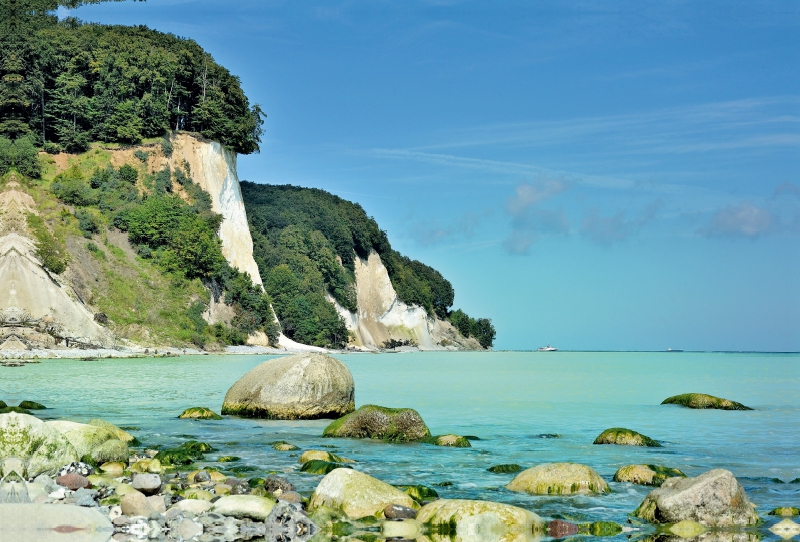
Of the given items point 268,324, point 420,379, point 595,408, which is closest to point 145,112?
→ point 268,324

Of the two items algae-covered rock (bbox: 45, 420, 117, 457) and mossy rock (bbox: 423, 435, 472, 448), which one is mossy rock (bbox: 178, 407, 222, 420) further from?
algae-covered rock (bbox: 45, 420, 117, 457)

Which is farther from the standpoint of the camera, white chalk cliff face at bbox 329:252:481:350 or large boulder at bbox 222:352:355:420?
white chalk cliff face at bbox 329:252:481:350

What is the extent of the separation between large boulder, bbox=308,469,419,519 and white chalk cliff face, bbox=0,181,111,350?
145 feet

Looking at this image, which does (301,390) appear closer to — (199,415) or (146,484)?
(199,415)

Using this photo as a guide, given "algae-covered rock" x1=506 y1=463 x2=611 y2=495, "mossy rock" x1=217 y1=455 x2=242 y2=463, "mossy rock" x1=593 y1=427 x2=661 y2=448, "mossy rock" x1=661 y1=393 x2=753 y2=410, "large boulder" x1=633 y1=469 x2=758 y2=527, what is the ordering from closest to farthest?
"large boulder" x1=633 y1=469 x2=758 y2=527 → "algae-covered rock" x1=506 y1=463 x2=611 y2=495 → "mossy rock" x1=217 y1=455 x2=242 y2=463 → "mossy rock" x1=593 y1=427 x2=661 y2=448 → "mossy rock" x1=661 y1=393 x2=753 y2=410

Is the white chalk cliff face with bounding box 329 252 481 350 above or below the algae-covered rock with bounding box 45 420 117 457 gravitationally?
above

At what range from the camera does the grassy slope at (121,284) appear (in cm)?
7075

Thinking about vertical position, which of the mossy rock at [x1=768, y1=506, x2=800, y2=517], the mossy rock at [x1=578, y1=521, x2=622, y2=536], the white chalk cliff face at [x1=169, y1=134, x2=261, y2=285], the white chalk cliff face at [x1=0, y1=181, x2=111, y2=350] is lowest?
the mossy rock at [x1=578, y1=521, x2=622, y2=536]

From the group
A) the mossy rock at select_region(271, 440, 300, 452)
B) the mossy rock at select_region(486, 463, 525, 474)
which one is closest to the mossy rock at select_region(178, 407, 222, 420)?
the mossy rock at select_region(271, 440, 300, 452)

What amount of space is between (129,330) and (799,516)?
6689cm

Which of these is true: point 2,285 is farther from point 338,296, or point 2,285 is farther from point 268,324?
point 338,296

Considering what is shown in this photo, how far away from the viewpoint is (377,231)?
148250 mm

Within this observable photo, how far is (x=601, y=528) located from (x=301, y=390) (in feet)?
40.0

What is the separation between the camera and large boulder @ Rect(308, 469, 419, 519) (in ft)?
34.2
